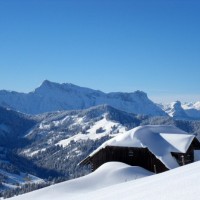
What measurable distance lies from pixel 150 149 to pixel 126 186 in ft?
70.9

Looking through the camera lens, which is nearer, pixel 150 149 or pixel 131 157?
pixel 150 149

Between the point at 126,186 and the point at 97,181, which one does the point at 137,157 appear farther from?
the point at 126,186

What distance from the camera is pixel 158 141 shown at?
3522 cm

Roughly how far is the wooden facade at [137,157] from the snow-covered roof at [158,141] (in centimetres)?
46

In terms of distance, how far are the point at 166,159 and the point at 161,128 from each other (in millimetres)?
6197

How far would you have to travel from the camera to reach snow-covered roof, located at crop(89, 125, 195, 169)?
33459 mm

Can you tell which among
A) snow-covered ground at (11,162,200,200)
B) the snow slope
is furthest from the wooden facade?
snow-covered ground at (11,162,200,200)

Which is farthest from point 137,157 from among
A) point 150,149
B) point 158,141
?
point 158,141

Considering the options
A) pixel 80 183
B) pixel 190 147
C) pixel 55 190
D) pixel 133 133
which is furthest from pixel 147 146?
pixel 55 190

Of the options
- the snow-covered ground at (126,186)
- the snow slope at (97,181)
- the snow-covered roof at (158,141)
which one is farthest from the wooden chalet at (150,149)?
the snow-covered ground at (126,186)

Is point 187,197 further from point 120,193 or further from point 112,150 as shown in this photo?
point 112,150

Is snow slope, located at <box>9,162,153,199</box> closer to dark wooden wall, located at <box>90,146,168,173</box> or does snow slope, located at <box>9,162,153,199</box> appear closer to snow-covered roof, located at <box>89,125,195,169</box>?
dark wooden wall, located at <box>90,146,168,173</box>

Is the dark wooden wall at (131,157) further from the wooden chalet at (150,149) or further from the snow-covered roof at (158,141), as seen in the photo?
the snow-covered roof at (158,141)

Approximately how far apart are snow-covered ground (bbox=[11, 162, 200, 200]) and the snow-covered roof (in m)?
2.37
